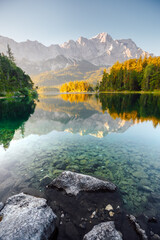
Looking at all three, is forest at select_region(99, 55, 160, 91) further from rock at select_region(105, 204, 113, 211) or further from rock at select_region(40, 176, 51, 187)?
rock at select_region(40, 176, 51, 187)

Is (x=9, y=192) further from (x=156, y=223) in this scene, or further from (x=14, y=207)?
(x=156, y=223)

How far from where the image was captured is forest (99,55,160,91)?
346 feet

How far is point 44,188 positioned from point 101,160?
5715mm

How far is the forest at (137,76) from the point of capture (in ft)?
346

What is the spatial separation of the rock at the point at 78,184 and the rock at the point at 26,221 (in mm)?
1962

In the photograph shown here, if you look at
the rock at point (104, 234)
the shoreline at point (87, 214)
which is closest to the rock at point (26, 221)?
Answer: the shoreline at point (87, 214)

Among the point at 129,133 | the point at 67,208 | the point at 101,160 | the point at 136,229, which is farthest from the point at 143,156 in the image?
the point at 67,208

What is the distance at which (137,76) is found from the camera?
402 ft

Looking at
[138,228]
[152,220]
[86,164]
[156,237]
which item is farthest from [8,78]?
[156,237]

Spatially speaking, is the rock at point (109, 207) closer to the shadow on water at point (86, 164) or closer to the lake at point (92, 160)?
the shadow on water at point (86, 164)

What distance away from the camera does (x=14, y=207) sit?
5.39 m

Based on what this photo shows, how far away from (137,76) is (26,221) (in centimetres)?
14257

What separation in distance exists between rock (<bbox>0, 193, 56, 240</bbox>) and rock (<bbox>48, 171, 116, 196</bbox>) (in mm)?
1962

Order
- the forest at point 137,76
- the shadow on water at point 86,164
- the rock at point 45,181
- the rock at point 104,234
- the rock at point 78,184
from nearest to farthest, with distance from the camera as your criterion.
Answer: the rock at point 104,234 → the shadow on water at point 86,164 → the rock at point 78,184 → the rock at point 45,181 → the forest at point 137,76
